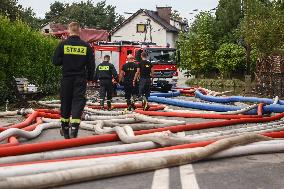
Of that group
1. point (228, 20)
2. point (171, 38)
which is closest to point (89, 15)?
point (171, 38)

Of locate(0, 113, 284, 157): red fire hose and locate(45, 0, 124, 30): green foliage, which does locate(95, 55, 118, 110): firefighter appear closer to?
locate(0, 113, 284, 157): red fire hose

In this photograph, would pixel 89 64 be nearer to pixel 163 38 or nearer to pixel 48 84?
pixel 48 84

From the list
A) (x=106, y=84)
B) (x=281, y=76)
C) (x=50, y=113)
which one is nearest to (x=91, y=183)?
(x=50, y=113)

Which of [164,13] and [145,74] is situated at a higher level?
[164,13]

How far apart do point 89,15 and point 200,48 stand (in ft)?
181

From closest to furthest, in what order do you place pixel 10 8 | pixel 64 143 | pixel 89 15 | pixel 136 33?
pixel 64 143
pixel 10 8
pixel 136 33
pixel 89 15

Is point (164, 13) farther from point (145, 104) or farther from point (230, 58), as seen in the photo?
point (145, 104)

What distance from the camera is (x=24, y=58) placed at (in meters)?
17.3

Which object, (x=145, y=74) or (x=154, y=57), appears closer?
(x=145, y=74)

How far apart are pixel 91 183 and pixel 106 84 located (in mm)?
9824

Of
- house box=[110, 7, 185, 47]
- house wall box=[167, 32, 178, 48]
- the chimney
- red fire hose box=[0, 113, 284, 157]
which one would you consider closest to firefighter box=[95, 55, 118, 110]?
red fire hose box=[0, 113, 284, 157]

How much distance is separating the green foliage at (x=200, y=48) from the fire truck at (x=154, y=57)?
2260 cm

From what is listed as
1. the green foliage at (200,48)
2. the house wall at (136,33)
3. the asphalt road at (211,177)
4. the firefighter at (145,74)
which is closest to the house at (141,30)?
the house wall at (136,33)

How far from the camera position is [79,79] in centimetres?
784
